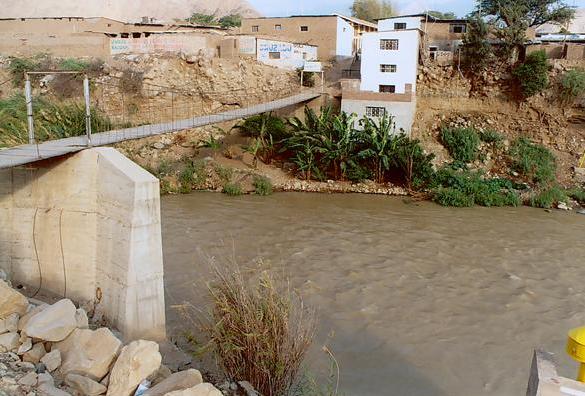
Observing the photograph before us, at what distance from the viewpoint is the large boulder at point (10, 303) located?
4316mm

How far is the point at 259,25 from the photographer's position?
21.7 meters

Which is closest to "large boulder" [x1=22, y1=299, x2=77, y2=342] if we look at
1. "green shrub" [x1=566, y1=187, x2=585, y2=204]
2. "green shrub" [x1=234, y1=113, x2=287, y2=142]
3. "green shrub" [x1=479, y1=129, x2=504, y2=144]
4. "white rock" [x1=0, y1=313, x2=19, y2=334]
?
"white rock" [x1=0, y1=313, x2=19, y2=334]

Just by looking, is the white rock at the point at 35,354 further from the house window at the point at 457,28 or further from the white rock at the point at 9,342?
the house window at the point at 457,28

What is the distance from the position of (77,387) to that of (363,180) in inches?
428

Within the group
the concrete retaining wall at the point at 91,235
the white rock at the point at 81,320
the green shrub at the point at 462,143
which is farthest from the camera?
the green shrub at the point at 462,143

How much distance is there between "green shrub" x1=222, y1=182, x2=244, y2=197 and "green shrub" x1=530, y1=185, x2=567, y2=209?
719cm

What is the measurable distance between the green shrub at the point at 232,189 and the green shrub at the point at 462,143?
19.1 ft

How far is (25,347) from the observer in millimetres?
4051

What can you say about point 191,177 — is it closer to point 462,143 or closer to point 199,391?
point 462,143

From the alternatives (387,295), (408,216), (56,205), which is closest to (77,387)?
(56,205)

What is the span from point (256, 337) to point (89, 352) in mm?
1262

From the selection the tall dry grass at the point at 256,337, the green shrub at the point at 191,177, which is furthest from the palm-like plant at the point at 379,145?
the tall dry grass at the point at 256,337

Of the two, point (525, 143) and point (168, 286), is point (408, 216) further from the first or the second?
point (168, 286)

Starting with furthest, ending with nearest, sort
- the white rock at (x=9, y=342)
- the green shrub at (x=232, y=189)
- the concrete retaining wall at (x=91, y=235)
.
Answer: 1. the green shrub at (x=232, y=189)
2. the concrete retaining wall at (x=91, y=235)
3. the white rock at (x=9, y=342)
